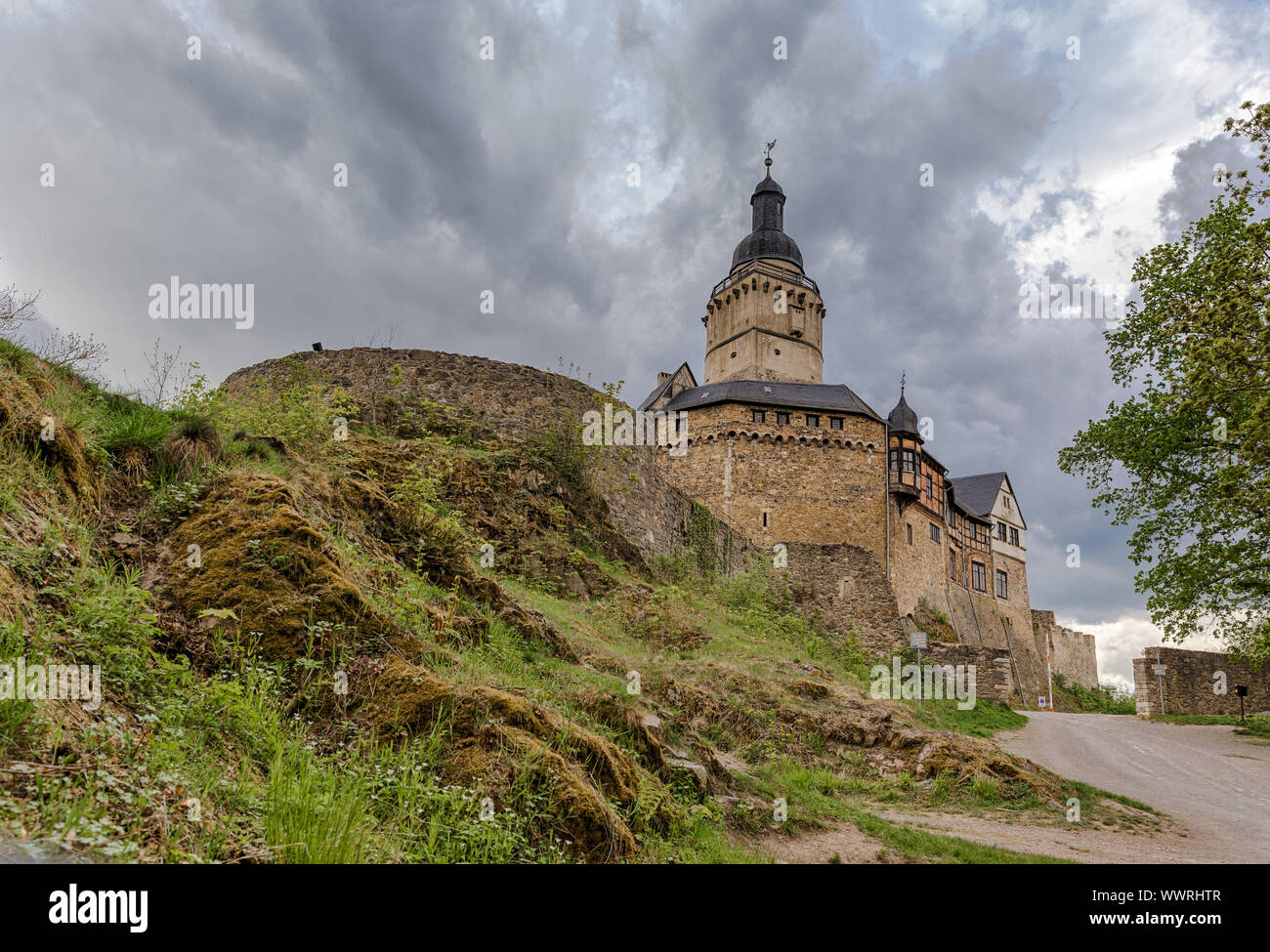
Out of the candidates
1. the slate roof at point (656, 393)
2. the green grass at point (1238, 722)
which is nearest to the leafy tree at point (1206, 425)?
the green grass at point (1238, 722)

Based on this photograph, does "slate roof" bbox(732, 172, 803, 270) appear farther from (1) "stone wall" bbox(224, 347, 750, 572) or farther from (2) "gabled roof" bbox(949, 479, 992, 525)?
(1) "stone wall" bbox(224, 347, 750, 572)

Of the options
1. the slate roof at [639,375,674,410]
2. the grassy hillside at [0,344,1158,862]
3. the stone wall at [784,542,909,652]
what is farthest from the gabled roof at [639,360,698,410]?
the grassy hillside at [0,344,1158,862]

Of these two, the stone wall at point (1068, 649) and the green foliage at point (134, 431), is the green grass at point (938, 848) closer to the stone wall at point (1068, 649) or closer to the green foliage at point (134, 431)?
the green foliage at point (134, 431)

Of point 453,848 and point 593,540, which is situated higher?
point 593,540

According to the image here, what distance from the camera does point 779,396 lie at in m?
36.5

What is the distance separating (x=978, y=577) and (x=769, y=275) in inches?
962

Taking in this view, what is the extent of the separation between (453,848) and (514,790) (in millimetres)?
674

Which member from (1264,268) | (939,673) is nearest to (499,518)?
(1264,268)

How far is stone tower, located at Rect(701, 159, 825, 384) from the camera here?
45688 millimetres

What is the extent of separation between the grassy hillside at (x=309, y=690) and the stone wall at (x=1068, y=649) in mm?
47623

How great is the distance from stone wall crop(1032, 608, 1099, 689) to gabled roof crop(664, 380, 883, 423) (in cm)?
2715

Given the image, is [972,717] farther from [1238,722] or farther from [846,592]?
[846,592]
